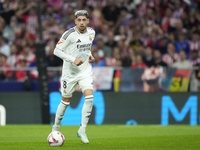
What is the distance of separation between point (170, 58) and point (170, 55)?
0.15 metres

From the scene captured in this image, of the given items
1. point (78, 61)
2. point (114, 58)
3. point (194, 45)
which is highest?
point (78, 61)

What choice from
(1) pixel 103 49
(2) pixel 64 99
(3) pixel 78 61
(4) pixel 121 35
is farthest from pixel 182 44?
(3) pixel 78 61

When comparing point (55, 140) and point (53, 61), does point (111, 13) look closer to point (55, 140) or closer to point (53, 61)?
point (53, 61)

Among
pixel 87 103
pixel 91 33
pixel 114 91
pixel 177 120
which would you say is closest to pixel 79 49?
pixel 91 33

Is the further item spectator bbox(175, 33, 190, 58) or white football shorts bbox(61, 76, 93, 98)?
spectator bbox(175, 33, 190, 58)

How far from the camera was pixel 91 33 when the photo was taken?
8.34 metres

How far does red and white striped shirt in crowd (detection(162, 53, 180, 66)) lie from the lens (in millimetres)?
14211

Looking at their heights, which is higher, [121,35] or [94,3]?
[94,3]

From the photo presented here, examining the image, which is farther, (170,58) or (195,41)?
(195,41)

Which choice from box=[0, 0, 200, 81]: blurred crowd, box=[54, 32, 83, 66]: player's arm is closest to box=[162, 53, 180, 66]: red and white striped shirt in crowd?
box=[0, 0, 200, 81]: blurred crowd

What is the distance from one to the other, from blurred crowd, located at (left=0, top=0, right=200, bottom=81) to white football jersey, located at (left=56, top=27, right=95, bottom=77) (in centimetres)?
566

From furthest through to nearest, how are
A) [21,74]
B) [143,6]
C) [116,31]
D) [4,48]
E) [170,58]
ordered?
[143,6] < [116,31] < [4,48] < [170,58] < [21,74]

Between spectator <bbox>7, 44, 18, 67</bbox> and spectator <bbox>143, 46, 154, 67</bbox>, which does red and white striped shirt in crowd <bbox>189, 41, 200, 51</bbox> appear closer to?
spectator <bbox>143, 46, 154, 67</bbox>

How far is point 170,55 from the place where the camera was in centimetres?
1462
